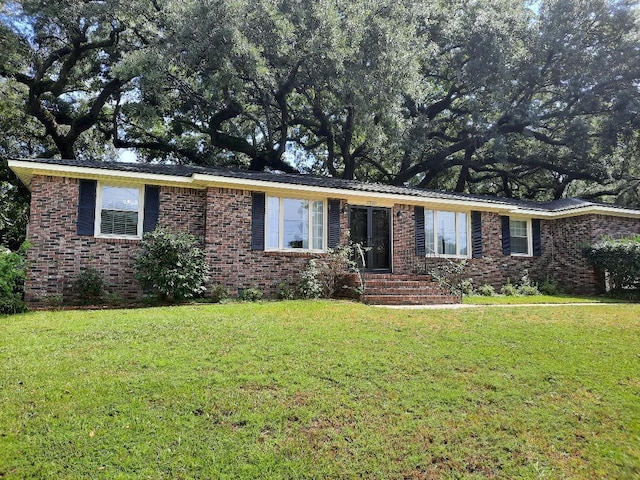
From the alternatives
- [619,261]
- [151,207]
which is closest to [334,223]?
[151,207]

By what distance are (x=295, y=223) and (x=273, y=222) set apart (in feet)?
2.17

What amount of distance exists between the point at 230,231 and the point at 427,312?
5.45 meters

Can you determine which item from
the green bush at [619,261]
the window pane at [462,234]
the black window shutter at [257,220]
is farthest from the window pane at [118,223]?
the green bush at [619,261]

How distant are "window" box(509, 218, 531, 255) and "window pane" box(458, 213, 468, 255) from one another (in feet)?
7.20

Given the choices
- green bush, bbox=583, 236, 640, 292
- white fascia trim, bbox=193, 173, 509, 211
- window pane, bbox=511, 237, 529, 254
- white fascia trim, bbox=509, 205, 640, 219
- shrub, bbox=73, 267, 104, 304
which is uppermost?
white fascia trim, bbox=193, 173, 509, 211

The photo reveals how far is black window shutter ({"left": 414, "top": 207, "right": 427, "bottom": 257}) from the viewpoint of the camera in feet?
45.4

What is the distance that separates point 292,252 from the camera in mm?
12000

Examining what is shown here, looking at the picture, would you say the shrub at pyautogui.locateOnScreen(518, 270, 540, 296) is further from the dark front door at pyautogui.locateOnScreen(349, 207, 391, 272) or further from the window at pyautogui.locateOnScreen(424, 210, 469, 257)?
the dark front door at pyautogui.locateOnScreen(349, 207, 391, 272)

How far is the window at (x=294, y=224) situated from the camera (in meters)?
12.0

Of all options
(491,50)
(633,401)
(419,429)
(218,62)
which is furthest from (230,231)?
(491,50)

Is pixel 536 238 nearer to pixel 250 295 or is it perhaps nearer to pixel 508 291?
pixel 508 291

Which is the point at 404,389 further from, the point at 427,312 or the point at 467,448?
the point at 427,312

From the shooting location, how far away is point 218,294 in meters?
10.7

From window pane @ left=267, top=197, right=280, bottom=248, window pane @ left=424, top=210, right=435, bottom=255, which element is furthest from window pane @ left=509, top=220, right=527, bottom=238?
window pane @ left=267, top=197, right=280, bottom=248
